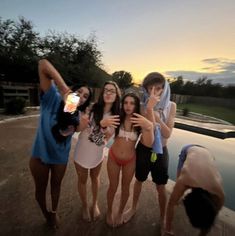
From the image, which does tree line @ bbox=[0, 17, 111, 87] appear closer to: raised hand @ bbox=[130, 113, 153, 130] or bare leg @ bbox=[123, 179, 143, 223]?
bare leg @ bbox=[123, 179, 143, 223]

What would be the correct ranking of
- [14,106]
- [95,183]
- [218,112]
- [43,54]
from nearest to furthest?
1. [95,183]
2. [14,106]
3. [43,54]
4. [218,112]

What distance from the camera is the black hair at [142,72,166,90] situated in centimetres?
213

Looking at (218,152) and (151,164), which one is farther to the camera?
(218,152)

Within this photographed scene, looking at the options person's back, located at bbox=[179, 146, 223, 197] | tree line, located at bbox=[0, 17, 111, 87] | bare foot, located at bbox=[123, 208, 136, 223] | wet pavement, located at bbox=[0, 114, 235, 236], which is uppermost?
tree line, located at bbox=[0, 17, 111, 87]

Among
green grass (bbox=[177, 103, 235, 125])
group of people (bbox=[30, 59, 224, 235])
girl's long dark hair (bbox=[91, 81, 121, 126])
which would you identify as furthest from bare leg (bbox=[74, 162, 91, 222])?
green grass (bbox=[177, 103, 235, 125])

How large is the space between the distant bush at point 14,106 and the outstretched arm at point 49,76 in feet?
27.9

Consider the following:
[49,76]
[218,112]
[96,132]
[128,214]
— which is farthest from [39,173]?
[218,112]

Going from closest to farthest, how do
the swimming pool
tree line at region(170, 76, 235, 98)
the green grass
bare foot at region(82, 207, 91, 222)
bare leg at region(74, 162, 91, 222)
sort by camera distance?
bare leg at region(74, 162, 91, 222) < bare foot at region(82, 207, 91, 222) < the swimming pool < the green grass < tree line at region(170, 76, 235, 98)

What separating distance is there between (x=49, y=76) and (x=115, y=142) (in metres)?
0.98

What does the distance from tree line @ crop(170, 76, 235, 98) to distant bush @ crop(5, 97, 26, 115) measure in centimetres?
2565

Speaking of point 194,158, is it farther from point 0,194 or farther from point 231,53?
point 231,53

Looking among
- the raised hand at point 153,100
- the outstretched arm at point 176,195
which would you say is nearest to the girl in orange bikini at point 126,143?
the raised hand at point 153,100

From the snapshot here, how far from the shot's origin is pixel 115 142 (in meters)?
2.29

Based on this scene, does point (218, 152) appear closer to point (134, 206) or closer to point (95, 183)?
point (134, 206)
